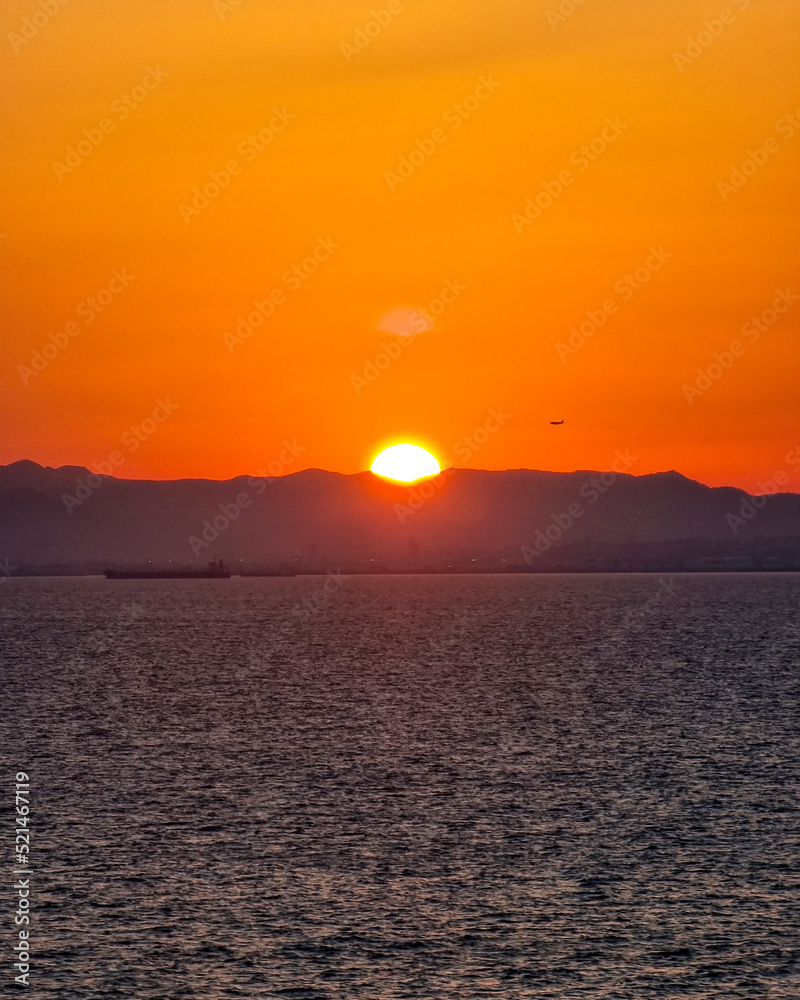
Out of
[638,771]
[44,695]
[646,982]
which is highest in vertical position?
[44,695]

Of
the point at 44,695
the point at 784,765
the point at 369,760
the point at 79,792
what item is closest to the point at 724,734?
the point at 784,765

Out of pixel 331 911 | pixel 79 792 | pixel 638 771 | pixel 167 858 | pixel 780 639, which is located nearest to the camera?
pixel 331 911

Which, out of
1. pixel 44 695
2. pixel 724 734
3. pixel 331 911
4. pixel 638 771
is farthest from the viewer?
pixel 44 695

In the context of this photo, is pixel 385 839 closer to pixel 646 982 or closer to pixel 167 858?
pixel 167 858

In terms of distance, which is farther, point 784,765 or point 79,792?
point 784,765

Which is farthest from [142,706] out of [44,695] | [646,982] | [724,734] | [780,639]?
[780,639]

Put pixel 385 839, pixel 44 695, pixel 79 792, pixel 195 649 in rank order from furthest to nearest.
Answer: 1. pixel 195 649
2. pixel 44 695
3. pixel 79 792
4. pixel 385 839

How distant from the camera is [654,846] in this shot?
172 feet

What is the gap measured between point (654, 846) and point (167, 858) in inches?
791

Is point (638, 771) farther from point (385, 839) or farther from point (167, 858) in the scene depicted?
point (167, 858)

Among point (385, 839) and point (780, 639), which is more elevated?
point (780, 639)

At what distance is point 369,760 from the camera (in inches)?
2958

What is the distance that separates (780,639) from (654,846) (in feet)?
499

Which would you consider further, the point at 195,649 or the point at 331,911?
the point at 195,649
